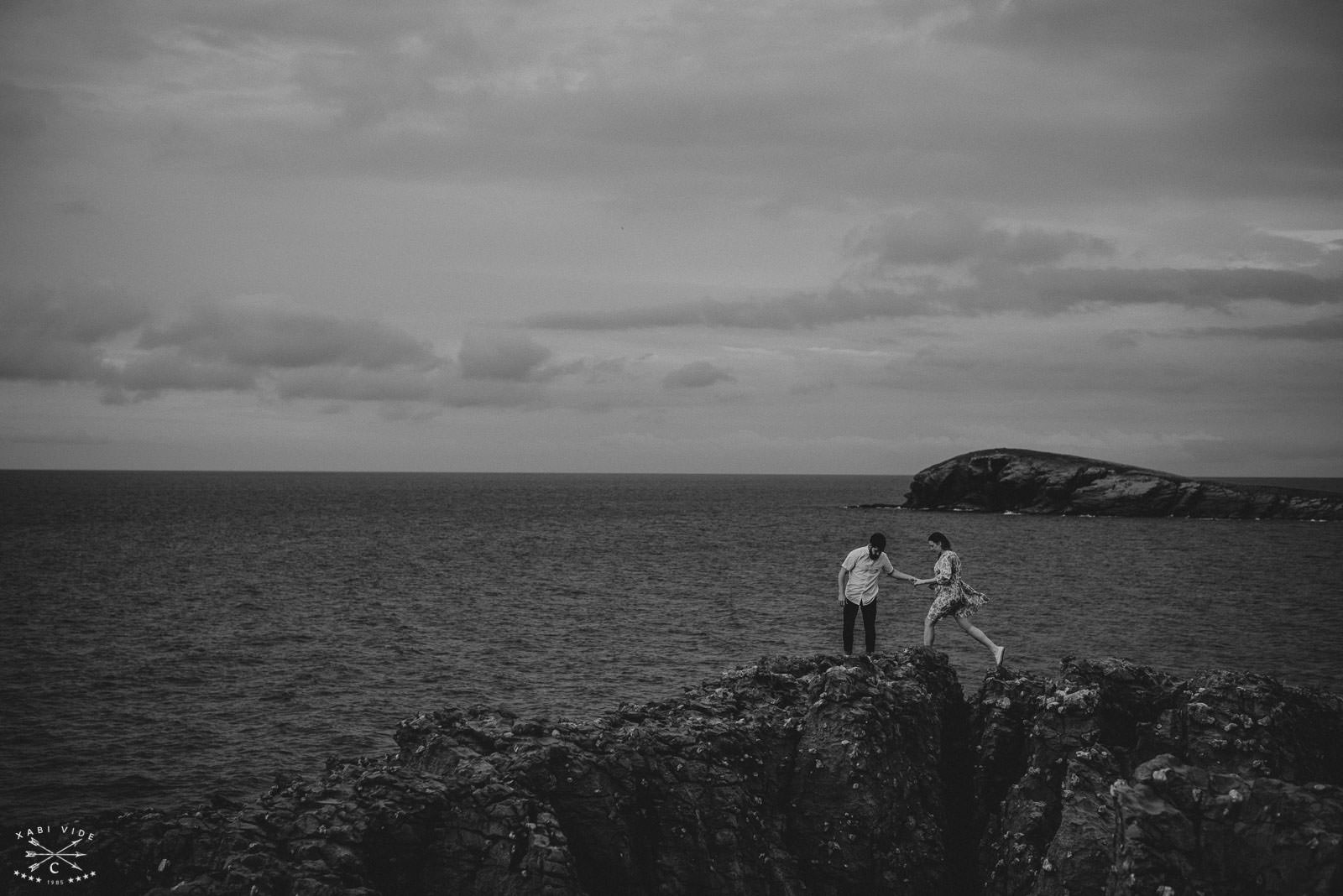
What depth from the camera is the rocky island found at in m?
11.2

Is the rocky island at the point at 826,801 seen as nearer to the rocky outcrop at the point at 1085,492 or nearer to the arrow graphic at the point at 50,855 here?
the arrow graphic at the point at 50,855

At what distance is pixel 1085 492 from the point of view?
15025 cm

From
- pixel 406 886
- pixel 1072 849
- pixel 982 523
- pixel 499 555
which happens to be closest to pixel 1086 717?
pixel 1072 849

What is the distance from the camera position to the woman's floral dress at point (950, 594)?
19781 millimetres

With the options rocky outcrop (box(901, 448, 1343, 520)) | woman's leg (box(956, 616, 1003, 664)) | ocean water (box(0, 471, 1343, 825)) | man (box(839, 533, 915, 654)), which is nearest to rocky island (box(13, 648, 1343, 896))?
woman's leg (box(956, 616, 1003, 664))

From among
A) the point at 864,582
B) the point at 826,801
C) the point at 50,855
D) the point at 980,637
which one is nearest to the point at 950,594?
the point at 980,637

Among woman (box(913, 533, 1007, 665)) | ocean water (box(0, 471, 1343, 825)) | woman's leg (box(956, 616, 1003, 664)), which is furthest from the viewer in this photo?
ocean water (box(0, 471, 1343, 825))

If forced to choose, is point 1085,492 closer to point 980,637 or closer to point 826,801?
point 980,637

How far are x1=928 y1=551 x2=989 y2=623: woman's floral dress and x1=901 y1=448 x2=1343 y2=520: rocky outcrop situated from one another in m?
141

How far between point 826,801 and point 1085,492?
149m

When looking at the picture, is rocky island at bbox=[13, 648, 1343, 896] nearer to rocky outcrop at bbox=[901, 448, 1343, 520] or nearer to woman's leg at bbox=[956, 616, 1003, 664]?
woman's leg at bbox=[956, 616, 1003, 664]

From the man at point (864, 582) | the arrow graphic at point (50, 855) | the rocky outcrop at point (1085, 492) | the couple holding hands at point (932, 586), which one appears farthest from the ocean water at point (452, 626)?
the rocky outcrop at point (1085, 492)

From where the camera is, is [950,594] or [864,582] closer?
[950,594]

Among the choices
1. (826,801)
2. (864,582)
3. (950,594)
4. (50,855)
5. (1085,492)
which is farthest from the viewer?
(1085,492)
